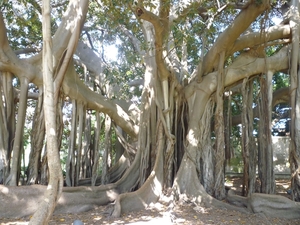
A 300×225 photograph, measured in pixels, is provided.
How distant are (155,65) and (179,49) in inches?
37.6

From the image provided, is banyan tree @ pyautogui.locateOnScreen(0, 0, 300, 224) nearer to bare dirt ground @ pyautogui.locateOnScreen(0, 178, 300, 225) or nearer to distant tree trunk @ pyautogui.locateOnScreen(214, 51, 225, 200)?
distant tree trunk @ pyautogui.locateOnScreen(214, 51, 225, 200)

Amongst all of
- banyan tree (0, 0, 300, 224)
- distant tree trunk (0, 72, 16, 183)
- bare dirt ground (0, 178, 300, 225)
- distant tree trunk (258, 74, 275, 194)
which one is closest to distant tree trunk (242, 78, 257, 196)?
banyan tree (0, 0, 300, 224)

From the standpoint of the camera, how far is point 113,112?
20.9ft

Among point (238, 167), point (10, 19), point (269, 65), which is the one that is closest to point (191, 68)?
point (269, 65)

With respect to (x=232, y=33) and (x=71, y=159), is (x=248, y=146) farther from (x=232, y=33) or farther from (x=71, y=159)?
(x=71, y=159)

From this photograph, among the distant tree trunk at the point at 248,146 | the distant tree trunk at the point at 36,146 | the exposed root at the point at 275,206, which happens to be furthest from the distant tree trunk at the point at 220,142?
the distant tree trunk at the point at 36,146

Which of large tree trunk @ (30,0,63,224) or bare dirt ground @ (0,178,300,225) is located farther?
bare dirt ground @ (0,178,300,225)

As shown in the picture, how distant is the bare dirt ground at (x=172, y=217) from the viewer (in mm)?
4117

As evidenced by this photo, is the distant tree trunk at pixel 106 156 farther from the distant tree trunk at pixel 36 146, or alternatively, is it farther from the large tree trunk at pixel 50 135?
the large tree trunk at pixel 50 135

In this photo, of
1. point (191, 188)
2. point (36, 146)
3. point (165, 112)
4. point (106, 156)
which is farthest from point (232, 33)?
point (36, 146)

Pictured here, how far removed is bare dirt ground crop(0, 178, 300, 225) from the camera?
13.5 feet

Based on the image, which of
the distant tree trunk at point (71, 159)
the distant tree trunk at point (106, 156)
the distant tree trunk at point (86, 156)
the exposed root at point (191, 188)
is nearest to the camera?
the exposed root at point (191, 188)

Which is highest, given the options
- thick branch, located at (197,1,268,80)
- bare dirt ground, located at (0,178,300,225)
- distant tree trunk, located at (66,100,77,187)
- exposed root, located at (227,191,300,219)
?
thick branch, located at (197,1,268,80)

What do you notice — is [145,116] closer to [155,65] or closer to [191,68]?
[155,65]
